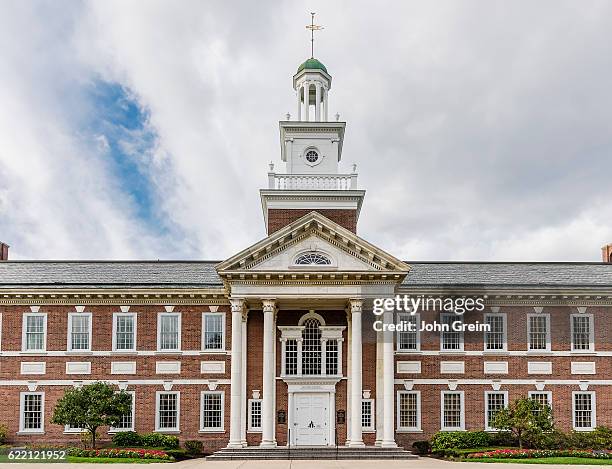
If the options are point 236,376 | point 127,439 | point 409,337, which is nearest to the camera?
point 236,376

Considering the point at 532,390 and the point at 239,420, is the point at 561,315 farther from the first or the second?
the point at 239,420

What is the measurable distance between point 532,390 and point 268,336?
13.8m

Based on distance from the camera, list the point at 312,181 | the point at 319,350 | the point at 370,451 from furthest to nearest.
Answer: the point at 312,181, the point at 319,350, the point at 370,451

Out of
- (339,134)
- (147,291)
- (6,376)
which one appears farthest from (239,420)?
(339,134)

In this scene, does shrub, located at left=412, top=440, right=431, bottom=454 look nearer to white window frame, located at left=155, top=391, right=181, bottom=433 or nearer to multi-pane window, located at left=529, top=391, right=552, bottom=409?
multi-pane window, located at left=529, top=391, right=552, bottom=409

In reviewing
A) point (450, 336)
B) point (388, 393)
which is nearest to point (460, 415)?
point (450, 336)

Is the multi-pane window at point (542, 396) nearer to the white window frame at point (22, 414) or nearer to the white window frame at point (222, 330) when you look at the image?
the white window frame at point (222, 330)

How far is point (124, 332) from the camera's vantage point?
1750 inches

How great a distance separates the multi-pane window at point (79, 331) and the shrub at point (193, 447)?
723cm

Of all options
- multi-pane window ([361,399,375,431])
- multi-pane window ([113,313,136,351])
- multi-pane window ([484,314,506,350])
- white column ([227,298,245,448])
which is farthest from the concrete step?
multi-pane window ([113,313,136,351])

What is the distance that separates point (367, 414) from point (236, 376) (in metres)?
6.97

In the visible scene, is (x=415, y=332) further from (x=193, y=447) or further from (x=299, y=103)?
(x=299, y=103)

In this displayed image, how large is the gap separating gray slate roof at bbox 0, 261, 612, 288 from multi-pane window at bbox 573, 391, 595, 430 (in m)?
5.49

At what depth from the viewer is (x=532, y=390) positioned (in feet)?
143
